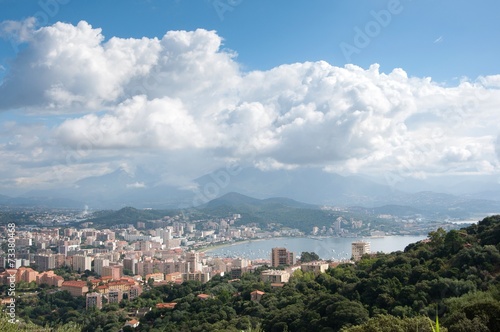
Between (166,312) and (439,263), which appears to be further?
(166,312)

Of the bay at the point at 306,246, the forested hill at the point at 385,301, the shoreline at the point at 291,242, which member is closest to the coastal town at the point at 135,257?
the shoreline at the point at 291,242

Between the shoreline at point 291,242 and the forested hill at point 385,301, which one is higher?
the forested hill at point 385,301

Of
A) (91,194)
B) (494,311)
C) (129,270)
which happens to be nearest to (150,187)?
(91,194)

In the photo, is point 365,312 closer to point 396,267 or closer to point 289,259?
point 396,267

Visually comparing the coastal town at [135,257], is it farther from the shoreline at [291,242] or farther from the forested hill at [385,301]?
the forested hill at [385,301]

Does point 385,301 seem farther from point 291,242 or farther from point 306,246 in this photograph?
point 291,242

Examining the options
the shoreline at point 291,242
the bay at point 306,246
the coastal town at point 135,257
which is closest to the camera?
the coastal town at point 135,257
